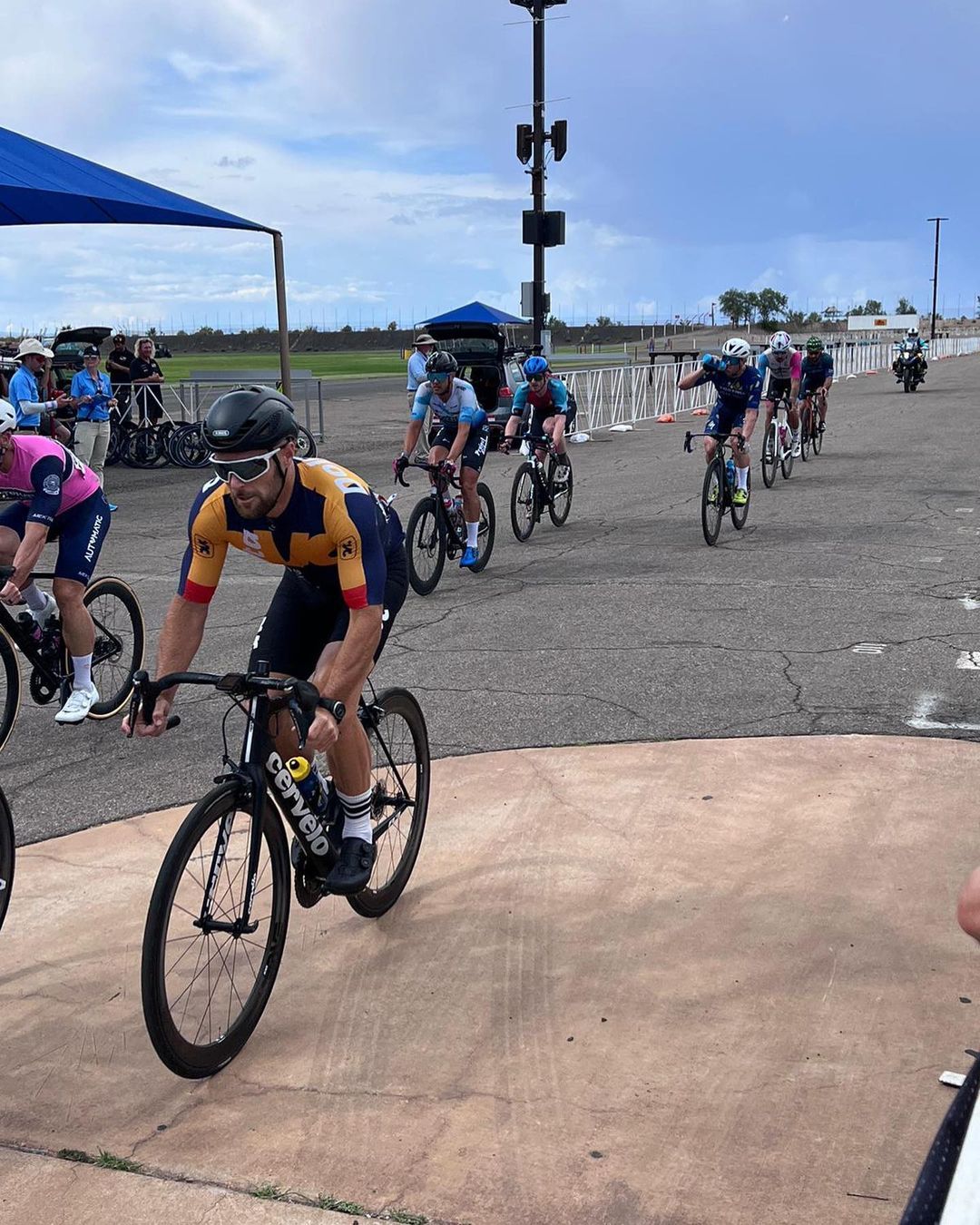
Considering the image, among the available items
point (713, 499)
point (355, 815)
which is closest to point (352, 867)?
point (355, 815)

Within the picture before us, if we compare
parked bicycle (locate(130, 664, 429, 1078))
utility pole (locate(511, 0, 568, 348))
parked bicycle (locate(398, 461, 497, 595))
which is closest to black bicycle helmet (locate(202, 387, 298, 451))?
parked bicycle (locate(130, 664, 429, 1078))

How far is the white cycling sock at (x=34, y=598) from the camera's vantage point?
700 centimetres

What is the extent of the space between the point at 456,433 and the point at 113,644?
14.6 feet

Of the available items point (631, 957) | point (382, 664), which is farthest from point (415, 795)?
point (382, 664)

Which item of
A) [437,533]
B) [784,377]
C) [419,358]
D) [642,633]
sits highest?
[419,358]

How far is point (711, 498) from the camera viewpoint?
40.7ft

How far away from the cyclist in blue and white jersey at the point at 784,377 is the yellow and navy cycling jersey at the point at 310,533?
45.4ft

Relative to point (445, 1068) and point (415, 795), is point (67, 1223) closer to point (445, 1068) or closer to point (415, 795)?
point (445, 1068)

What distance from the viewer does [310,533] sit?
4105 millimetres

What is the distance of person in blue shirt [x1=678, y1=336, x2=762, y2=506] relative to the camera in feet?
42.1

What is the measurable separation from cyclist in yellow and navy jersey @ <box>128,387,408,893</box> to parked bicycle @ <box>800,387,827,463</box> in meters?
16.4

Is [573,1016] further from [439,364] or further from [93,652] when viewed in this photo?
[439,364]

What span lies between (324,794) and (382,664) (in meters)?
3.92

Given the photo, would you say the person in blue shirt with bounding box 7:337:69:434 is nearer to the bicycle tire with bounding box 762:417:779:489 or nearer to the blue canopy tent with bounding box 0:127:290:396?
the blue canopy tent with bounding box 0:127:290:396
